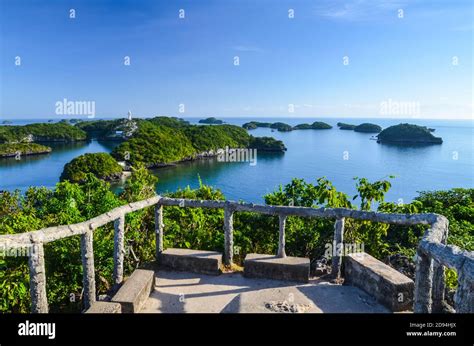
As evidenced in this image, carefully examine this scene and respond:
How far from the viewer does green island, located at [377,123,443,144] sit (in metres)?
126

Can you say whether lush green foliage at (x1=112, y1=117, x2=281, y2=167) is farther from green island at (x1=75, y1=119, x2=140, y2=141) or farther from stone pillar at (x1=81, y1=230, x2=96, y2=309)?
stone pillar at (x1=81, y1=230, x2=96, y2=309)

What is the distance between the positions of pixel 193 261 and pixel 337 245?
3.18 m

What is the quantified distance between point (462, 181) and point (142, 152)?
63180 mm

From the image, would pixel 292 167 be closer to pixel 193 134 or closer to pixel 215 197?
pixel 193 134

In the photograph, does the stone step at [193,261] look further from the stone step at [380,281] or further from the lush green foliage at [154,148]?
the lush green foliage at [154,148]

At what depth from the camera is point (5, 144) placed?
334 ft

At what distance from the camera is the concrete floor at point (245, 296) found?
624 centimetres

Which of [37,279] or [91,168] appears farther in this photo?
[91,168]

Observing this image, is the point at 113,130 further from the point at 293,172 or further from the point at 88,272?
the point at 88,272

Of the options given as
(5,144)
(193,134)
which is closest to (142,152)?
(193,134)

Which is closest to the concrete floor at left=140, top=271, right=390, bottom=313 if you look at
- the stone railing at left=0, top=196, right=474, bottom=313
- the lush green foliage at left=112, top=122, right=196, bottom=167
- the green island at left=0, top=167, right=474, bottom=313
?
the stone railing at left=0, top=196, right=474, bottom=313

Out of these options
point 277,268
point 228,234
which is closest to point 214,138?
point 228,234

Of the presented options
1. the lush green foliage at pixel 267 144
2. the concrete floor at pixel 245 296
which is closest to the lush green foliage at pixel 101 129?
the lush green foliage at pixel 267 144

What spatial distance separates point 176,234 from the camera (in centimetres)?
982
